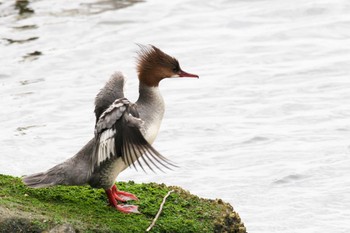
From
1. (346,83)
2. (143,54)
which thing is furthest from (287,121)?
(143,54)

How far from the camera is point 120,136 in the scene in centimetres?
629

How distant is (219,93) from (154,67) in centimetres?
565

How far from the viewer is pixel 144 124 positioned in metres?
6.57

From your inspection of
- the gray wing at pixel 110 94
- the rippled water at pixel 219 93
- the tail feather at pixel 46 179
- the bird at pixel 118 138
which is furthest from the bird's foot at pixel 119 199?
the rippled water at pixel 219 93

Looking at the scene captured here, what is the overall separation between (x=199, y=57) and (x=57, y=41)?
2.57 m

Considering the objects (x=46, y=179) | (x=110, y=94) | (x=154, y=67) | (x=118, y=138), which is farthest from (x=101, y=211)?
(x=154, y=67)

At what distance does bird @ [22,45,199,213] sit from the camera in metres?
6.30

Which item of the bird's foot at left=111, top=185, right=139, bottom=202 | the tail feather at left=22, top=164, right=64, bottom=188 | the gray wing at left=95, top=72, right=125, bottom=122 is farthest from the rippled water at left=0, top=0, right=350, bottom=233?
the tail feather at left=22, top=164, right=64, bottom=188

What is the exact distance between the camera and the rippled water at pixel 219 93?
993cm

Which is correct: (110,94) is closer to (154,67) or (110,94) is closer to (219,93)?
(154,67)

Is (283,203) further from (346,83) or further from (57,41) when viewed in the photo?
(57,41)

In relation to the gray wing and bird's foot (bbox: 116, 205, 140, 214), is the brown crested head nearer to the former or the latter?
the gray wing

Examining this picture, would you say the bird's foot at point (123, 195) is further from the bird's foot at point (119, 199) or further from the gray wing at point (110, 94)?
the gray wing at point (110, 94)

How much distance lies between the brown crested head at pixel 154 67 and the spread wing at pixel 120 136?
664 mm
